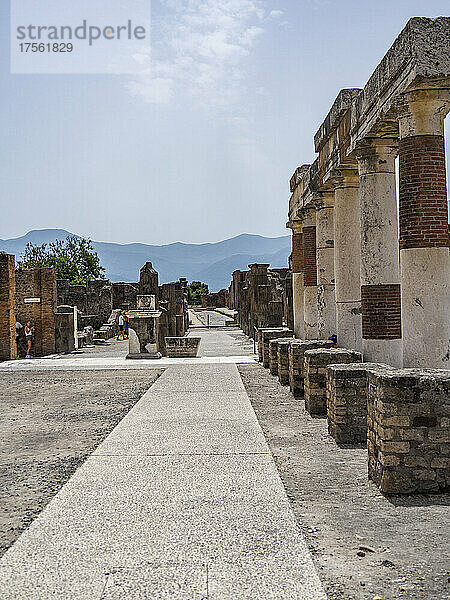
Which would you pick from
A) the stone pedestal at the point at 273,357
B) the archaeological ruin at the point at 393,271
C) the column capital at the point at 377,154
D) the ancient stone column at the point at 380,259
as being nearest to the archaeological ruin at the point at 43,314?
the stone pedestal at the point at 273,357

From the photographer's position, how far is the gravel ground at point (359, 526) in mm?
4203

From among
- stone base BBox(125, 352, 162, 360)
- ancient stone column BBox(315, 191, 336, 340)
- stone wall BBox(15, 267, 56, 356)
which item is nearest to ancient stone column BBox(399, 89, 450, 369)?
ancient stone column BBox(315, 191, 336, 340)

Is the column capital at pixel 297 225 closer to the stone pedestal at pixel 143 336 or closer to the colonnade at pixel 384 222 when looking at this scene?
the colonnade at pixel 384 222

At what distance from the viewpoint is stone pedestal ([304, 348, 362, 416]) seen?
33.1ft

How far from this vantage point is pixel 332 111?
11.5 meters

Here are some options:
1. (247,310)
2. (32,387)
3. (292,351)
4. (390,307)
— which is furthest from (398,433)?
(247,310)

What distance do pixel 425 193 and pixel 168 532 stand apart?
4713 mm

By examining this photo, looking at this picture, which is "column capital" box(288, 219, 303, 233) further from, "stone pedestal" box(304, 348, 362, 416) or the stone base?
"stone pedestal" box(304, 348, 362, 416)

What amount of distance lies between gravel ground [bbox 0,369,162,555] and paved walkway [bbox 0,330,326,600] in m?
0.24

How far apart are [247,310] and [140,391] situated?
70.9ft

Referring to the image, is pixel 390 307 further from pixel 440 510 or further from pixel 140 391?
pixel 140 391

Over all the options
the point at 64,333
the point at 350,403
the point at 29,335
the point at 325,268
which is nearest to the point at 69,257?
the point at 64,333

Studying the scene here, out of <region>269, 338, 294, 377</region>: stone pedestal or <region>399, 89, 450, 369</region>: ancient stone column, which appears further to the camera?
<region>269, 338, 294, 377</region>: stone pedestal

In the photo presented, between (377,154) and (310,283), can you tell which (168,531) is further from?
(310,283)
